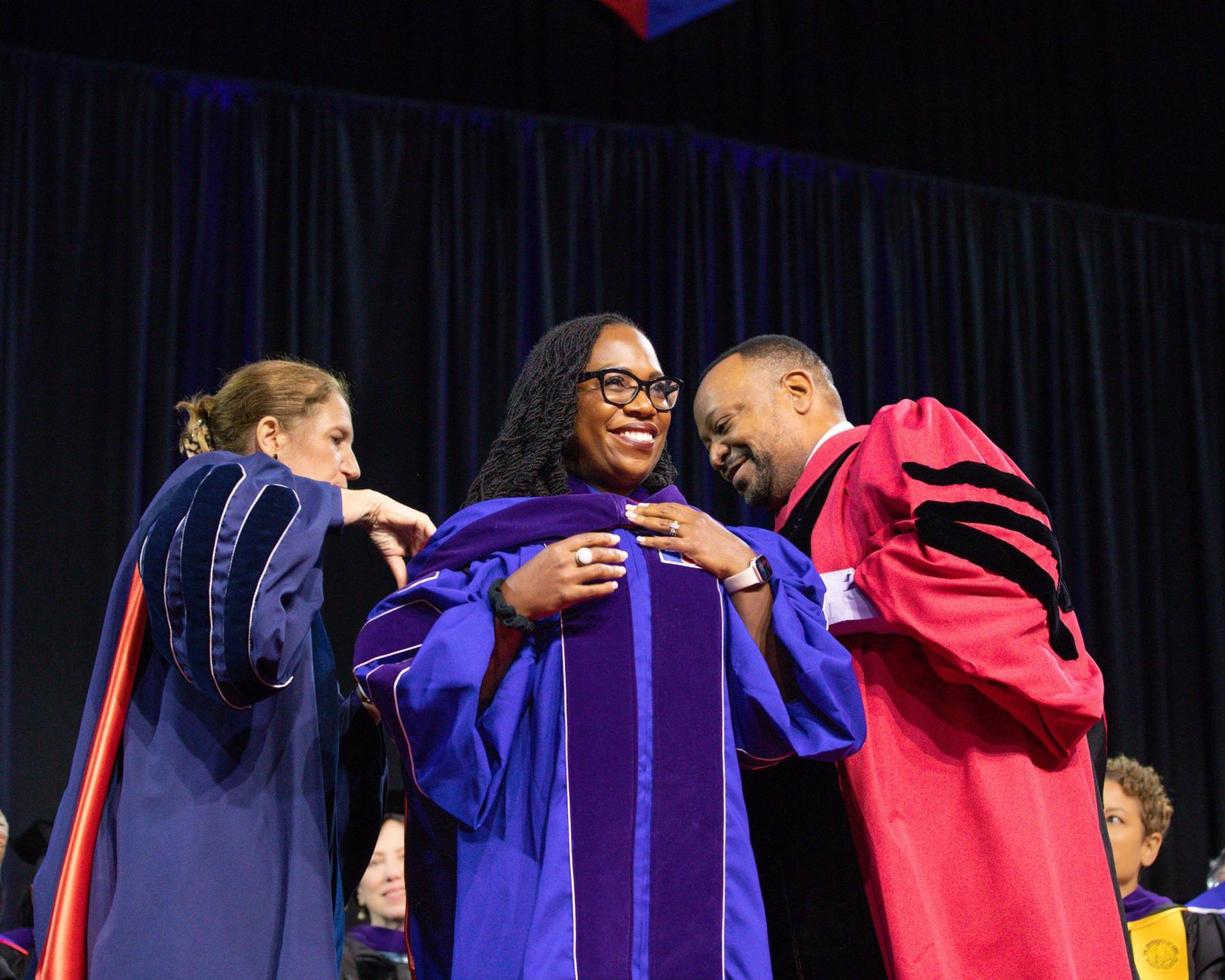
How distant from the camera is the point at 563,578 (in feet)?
6.42

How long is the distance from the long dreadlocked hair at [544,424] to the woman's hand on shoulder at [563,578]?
0.27 metres

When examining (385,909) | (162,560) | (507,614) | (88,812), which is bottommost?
(385,909)

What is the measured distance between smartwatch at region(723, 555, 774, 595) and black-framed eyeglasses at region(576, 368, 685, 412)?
0.34 metres

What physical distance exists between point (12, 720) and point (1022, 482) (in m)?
3.74

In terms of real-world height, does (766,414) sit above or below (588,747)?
above

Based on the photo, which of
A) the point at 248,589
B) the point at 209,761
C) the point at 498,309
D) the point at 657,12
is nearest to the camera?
the point at 248,589

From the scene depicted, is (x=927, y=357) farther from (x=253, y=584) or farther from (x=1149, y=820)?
(x=253, y=584)

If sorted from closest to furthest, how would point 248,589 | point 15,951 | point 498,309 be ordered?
point 248,589, point 15,951, point 498,309

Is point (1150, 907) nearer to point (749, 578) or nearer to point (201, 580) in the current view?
point (749, 578)

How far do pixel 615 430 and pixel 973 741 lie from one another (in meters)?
0.92

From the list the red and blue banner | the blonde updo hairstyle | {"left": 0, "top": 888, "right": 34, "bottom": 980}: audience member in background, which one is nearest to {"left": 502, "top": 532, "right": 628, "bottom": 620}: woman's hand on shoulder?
the blonde updo hairstyle

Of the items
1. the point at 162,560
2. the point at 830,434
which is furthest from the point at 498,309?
the point at 162,560

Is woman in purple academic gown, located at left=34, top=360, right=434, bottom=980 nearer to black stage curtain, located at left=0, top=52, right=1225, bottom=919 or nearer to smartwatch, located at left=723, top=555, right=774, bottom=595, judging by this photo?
smartwatch, located at left=723, top=555, right=774, bottom=595

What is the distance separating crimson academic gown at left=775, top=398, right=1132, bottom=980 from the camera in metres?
2.34
